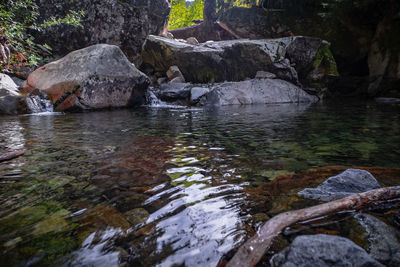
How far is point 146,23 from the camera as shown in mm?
16719

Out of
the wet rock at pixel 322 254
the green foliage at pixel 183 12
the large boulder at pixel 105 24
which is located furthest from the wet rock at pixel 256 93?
the green foliage at pixel 183 12

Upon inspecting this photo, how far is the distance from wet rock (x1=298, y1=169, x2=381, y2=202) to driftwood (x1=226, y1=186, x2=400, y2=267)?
157mm

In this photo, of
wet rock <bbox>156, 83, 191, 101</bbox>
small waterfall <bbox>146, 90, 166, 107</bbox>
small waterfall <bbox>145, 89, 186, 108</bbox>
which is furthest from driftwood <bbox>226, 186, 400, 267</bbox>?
wet rock <bbox>156, 83, 191, 101</bbox>

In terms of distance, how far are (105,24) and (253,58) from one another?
1004cm

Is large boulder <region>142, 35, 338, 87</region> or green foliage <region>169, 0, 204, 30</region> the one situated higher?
green foliage <region>169, 0, 204, 30</region>

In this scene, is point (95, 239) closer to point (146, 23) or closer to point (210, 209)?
point (210, 209)

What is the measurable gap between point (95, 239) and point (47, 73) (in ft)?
33.7

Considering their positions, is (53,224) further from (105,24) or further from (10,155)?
(105,24)

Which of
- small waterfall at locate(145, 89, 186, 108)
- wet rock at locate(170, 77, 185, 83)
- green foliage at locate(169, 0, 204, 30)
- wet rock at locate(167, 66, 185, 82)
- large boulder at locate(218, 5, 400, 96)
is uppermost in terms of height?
green foliage at locate(169, 0, 204, 30)

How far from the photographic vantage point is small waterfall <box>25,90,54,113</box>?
334 inches

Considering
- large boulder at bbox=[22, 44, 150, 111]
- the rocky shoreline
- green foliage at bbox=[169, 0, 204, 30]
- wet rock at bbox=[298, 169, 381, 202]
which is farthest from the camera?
green foliage at bbox=[169, 0, 204, 30]

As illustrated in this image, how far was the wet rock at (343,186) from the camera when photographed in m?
1.58

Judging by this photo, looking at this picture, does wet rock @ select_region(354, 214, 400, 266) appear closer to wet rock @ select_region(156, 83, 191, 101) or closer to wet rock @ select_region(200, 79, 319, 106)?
wet rock @ select_region(200, 79, 319, 106)

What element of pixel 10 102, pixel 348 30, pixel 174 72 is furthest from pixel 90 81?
pixel 348 30
